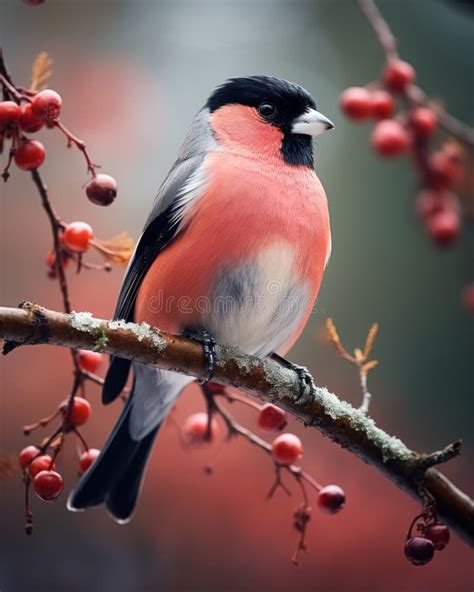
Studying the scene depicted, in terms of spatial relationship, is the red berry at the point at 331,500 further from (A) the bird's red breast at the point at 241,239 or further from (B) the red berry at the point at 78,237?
(B) the red berry at the point at 78,237

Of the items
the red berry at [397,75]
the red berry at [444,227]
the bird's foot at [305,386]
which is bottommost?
the bird's foot at [305,386]

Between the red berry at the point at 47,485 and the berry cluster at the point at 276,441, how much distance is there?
0.23m

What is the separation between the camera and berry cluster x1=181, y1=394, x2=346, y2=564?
1.08 m

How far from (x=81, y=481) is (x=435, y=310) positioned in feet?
4.34

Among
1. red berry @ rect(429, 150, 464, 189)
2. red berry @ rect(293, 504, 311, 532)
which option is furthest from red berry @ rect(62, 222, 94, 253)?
red berry @ rect(429, 150, 464, 189)

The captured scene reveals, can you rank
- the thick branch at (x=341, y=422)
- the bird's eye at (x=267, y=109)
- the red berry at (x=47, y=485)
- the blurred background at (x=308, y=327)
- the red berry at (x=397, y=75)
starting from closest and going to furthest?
the red berry at (x=47, y=485) → the thick branch at (x=341, y=422) → the bird's eye at (x=267, y=109) → the red berry at (x=397, y=75) → the blurred background at (x=308, y=327)

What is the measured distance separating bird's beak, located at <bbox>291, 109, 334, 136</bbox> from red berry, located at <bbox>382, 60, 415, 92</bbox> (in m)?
0.28

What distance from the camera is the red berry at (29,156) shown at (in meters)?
0.98

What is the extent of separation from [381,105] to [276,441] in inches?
29.8

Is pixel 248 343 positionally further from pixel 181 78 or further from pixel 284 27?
pixel 284 27

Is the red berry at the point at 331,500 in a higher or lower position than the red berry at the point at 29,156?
lower

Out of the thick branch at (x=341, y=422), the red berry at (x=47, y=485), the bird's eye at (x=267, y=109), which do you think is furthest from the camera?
the bird's eye at (x=267, y=109)

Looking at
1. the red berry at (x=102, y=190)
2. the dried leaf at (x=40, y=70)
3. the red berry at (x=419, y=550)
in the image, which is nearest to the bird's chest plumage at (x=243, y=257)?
the red berry at (x=102, y=190)

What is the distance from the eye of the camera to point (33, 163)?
3.22 ft
